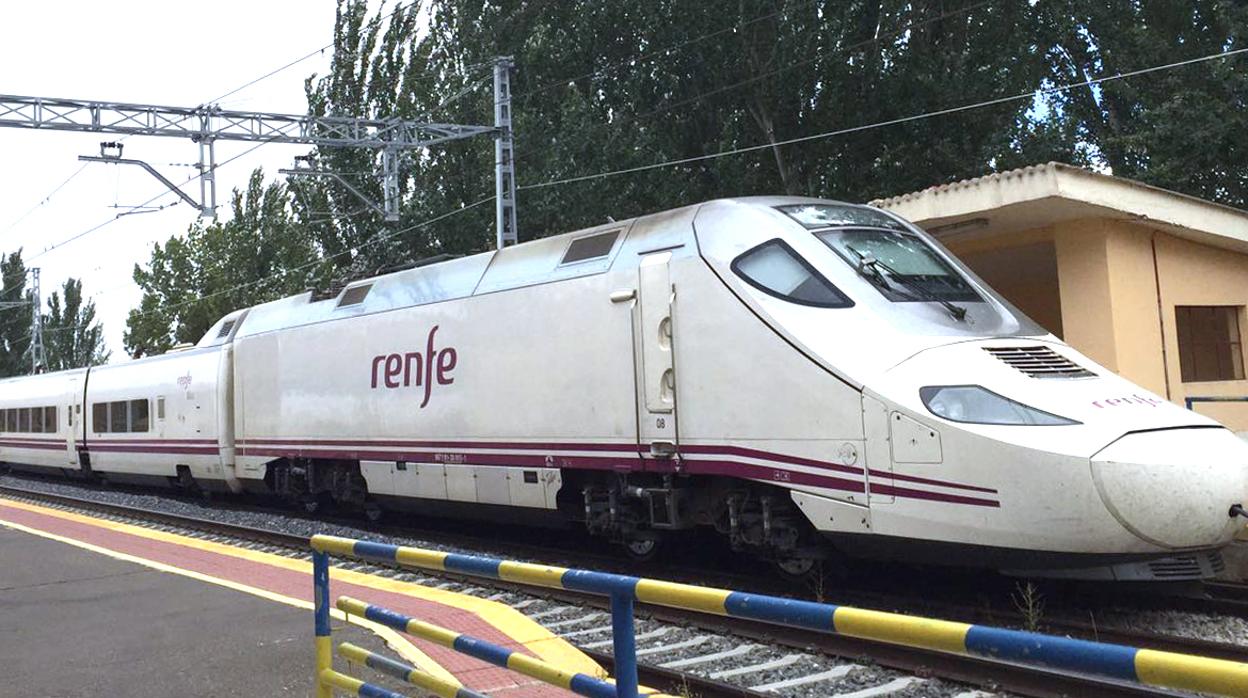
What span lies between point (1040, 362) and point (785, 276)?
1.84 metres

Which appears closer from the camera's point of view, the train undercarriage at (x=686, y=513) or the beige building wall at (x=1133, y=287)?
the train undercarriage at (x=686, y=513)

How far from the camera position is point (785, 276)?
7707 millimetres

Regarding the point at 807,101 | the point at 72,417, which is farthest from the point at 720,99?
the point at 72,417

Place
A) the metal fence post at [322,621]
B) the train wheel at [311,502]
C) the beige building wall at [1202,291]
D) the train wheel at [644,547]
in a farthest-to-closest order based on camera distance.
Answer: the train wheel at [311,502] < the beige building wall at [1202,291] < the train wheel at [644,547] < the metal fence post at [322,621]

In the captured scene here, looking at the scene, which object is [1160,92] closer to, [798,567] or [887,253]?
[887,253]

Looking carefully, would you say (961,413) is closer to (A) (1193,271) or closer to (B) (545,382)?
(B) (545,382)

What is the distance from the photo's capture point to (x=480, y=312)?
10.2 m

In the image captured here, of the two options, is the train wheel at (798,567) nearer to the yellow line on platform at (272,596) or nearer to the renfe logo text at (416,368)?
the yellow line on platform at (272,596)

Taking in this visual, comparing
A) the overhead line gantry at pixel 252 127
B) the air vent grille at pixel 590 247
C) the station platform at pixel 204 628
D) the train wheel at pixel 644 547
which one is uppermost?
the overhead line gantry at pixel 252 127

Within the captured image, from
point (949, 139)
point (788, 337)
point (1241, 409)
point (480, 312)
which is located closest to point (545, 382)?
point (480, 312)

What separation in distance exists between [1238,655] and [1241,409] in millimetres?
9364

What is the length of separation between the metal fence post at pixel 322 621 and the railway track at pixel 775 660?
1.76 m

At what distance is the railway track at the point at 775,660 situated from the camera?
17.7ft

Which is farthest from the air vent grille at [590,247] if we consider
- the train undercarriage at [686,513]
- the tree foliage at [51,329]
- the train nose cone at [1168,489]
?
the tree foliage at [51,329]
